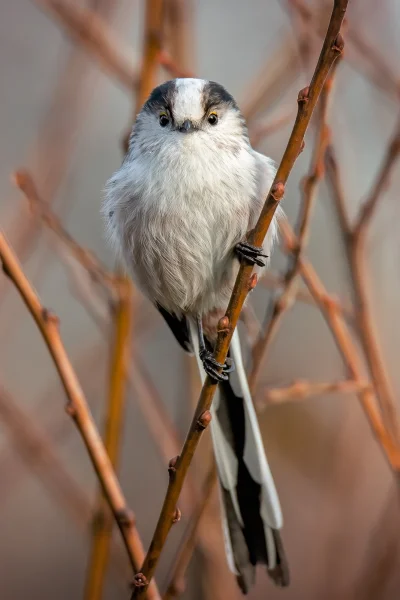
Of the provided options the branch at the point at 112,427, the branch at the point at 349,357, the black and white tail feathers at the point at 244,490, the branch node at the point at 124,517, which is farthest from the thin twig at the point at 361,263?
the branch node at the point at 124,517

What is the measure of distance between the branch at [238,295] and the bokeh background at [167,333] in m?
0.36

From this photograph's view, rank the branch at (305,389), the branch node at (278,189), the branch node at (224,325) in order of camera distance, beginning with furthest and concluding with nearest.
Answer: the branch at (305,389) → the branch node at (224,325) → the branch node at (278,189)

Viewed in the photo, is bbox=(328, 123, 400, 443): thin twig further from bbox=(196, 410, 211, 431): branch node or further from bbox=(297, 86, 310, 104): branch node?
bbox=(196, 410, 211, 431): branch node

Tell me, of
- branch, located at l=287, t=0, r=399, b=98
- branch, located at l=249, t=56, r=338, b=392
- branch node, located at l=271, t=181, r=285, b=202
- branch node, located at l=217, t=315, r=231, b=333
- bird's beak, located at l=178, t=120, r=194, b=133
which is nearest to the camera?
branch node, located at l=271, t=181, r=285, b=202

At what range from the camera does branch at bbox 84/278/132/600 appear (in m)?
1.62

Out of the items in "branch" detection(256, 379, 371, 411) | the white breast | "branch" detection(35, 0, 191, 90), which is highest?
"branch" detection(35, 0, 191, 90)

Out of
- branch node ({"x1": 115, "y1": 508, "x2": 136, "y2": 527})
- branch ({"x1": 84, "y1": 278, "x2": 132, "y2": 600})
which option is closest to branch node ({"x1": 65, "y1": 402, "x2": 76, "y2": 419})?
branch node ({"x1": 115, "y1": 508, "x2": 136, "y2": 527})

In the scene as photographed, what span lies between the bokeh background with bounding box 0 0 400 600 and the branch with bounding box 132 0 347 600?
0.36 m

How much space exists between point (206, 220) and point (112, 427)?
1.89 ft

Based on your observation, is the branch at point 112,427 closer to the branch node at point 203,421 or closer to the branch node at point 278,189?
the branch node at point 203,421

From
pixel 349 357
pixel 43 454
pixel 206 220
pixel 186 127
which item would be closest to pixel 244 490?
pixel 349 357

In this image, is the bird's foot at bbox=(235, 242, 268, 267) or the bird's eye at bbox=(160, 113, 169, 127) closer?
the bird's foot at bbox=(235, 242, 268, 267)

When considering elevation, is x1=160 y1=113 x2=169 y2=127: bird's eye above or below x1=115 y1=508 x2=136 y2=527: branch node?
above

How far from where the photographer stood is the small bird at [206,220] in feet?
6.16
